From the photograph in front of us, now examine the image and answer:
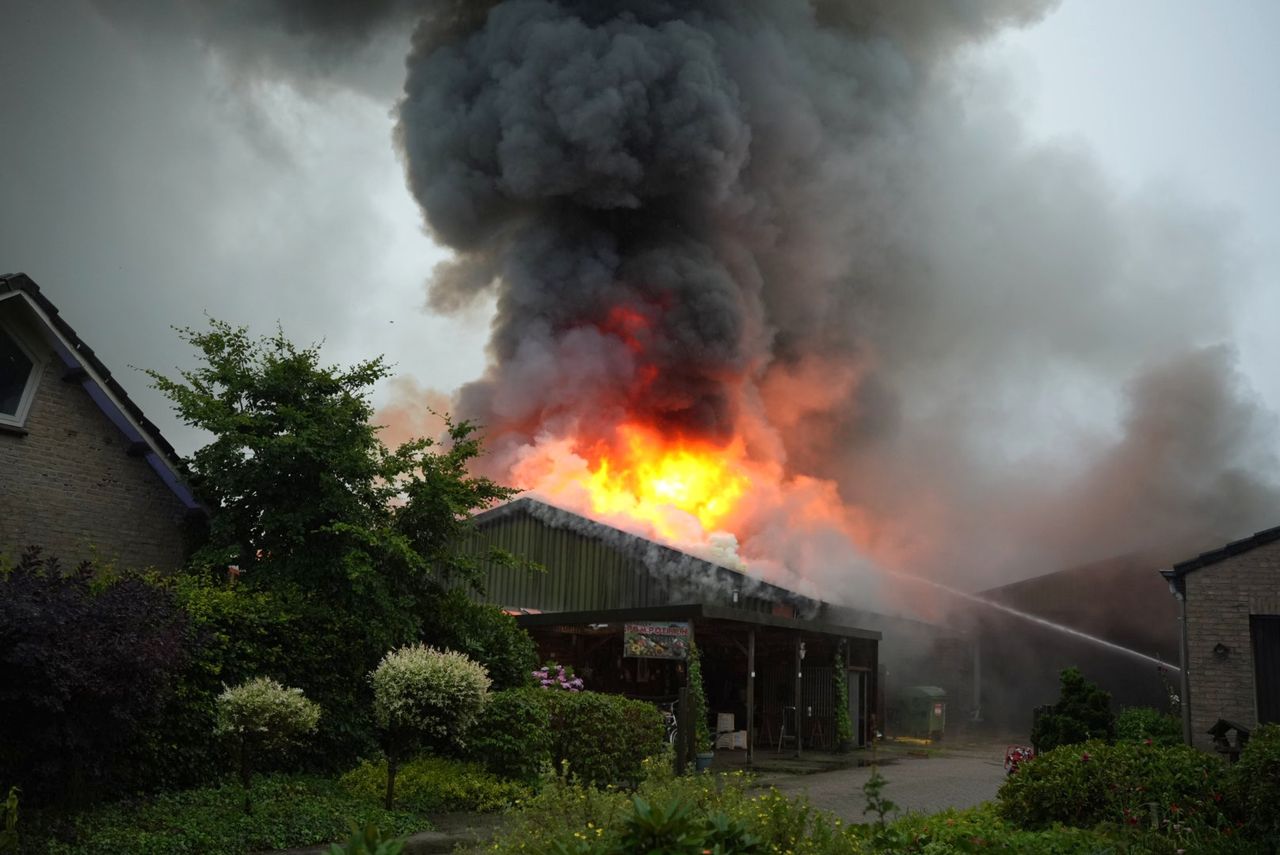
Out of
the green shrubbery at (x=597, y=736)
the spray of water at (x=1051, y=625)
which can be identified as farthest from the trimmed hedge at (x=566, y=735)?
the spray of water at (x=1051, y=625)

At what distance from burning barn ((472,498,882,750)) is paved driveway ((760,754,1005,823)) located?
2866 mm

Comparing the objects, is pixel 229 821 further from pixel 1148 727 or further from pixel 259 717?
pixel 1148 727

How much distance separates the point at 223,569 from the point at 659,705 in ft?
31.0

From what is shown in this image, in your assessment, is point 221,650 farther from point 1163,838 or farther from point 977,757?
point 977,757

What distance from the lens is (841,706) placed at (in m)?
24.0

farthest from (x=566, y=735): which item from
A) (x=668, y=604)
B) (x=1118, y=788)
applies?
(x=668, y=604)

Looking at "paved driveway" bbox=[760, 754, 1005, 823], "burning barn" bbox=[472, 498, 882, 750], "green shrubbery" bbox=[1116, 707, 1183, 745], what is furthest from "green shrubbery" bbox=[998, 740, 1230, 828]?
"burning barn" bbox=[472, 498, 882, 750]

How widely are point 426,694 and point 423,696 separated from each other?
4 centimetres

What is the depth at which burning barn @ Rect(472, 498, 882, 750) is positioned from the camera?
894 inches

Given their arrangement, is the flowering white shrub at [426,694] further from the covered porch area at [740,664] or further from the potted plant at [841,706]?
the potted plant at [841,706]

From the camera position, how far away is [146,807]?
955 cm

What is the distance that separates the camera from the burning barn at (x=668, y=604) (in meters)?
22.7

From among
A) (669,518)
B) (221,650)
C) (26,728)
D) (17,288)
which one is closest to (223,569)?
(221,650)

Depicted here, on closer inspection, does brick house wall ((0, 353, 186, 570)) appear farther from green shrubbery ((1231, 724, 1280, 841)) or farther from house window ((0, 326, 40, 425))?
green shrubbery ((1231, 724, 1280, 841))
